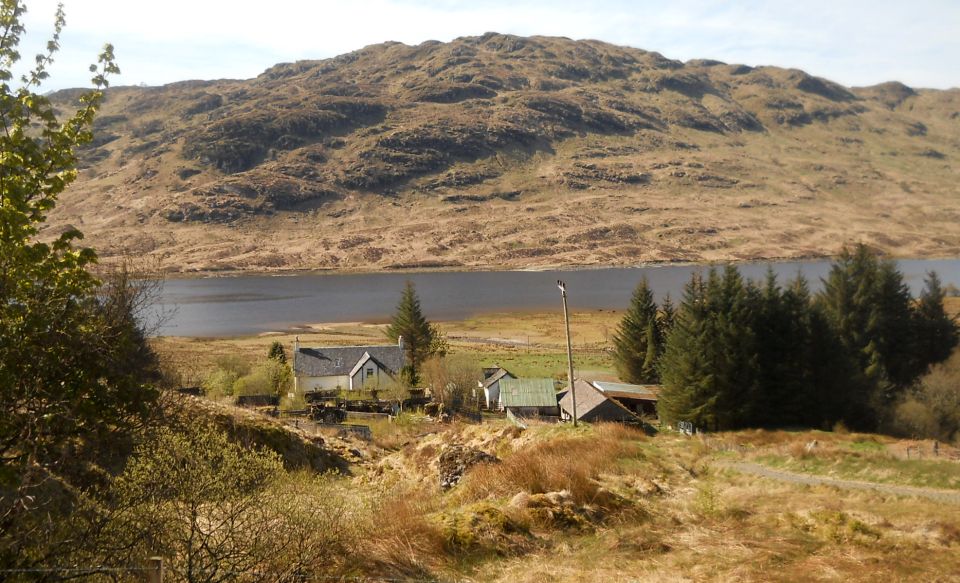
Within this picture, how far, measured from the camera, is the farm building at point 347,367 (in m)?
52.3

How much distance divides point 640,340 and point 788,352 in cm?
1751

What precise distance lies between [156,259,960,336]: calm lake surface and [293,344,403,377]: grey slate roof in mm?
50030

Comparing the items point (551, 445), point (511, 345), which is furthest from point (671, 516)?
point (511, 345)

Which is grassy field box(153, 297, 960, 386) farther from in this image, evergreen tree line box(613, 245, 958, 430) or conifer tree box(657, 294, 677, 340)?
evergreen tree line box(613, 245, 958, 430)

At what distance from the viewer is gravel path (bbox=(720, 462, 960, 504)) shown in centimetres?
1784

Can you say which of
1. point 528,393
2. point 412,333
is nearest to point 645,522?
point 528,393

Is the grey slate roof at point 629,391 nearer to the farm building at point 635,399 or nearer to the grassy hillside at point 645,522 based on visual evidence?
the farm building at point 635,399

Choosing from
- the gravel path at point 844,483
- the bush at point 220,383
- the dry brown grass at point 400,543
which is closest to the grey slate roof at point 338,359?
the bush at point 220,383

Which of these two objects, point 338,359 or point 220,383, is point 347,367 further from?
point 220,383

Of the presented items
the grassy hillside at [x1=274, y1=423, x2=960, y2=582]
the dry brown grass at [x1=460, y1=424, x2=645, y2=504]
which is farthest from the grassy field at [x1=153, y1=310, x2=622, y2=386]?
the dry brown grass at [x1=460, y1=424, x2=645, y2=504]

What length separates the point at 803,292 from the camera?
43.4 metres

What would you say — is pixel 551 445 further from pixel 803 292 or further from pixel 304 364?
pixel 304 364

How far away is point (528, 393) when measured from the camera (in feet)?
141

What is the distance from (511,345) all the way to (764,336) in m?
51.2
